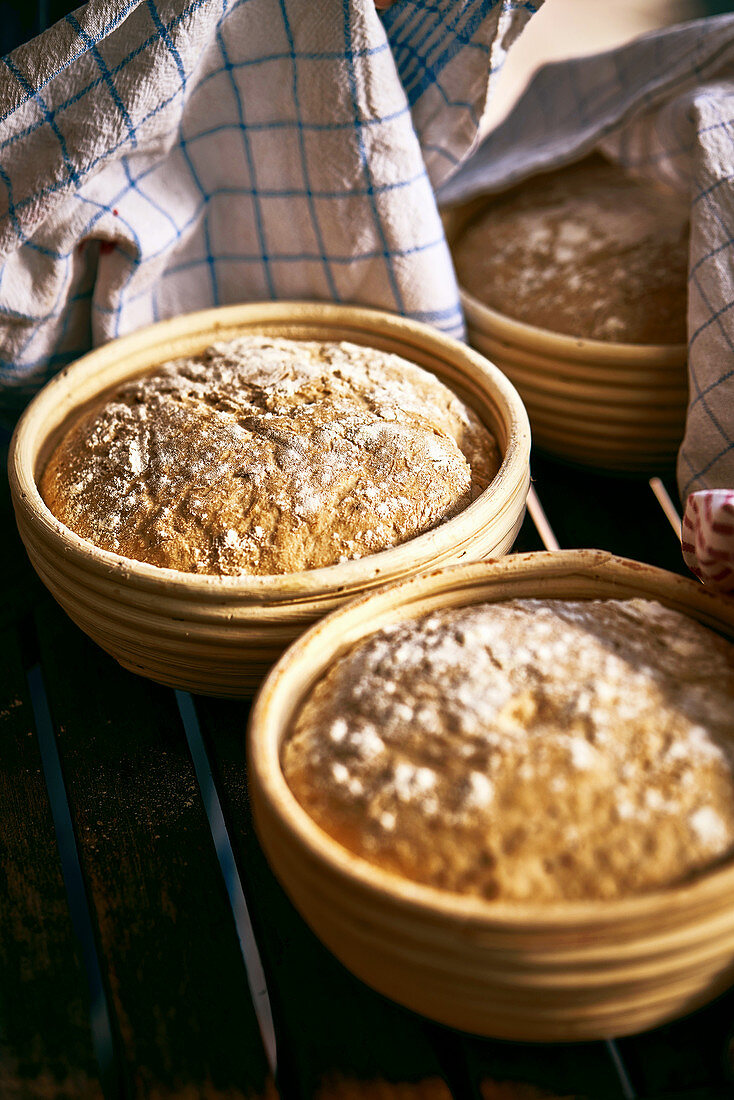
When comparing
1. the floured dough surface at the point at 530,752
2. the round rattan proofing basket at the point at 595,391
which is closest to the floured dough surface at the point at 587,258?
the round rattan proofing basket at the point at 595,391

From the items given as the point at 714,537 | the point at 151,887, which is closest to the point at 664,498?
the point at 714,537

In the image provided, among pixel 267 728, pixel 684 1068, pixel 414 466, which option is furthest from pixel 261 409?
pixel 684 1068

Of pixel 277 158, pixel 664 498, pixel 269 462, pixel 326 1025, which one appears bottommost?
pixel 664 498

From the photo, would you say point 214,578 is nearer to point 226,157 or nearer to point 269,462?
point 269,462

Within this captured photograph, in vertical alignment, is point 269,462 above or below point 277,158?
below

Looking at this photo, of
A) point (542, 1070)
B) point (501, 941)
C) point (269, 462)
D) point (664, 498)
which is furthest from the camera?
point (664, 498)

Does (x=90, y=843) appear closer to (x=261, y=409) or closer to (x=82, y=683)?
(x=82, y=683)

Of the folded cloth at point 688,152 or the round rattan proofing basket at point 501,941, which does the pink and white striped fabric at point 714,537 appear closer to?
the folded cloth at point 688,152
